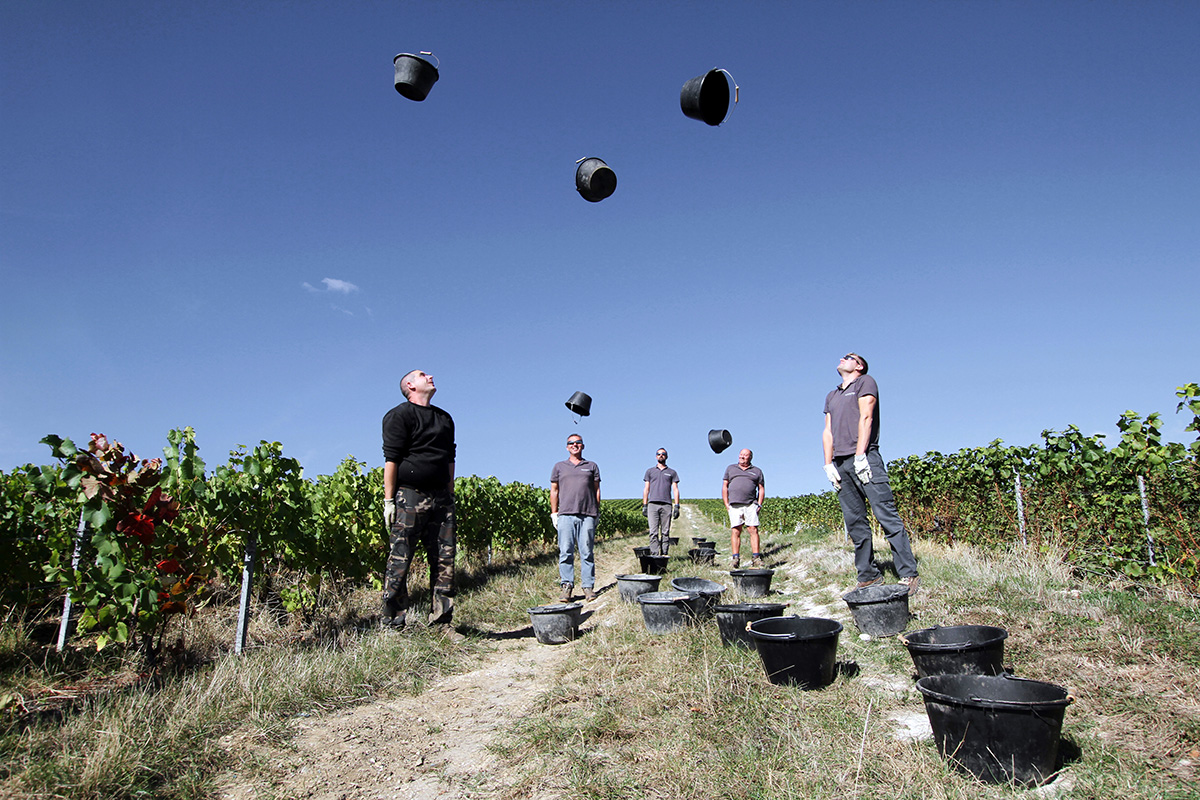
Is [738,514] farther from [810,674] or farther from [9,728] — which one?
[9,728]

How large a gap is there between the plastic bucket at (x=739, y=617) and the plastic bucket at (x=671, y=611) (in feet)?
2.11

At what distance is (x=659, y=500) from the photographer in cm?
884

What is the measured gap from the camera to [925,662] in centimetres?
276

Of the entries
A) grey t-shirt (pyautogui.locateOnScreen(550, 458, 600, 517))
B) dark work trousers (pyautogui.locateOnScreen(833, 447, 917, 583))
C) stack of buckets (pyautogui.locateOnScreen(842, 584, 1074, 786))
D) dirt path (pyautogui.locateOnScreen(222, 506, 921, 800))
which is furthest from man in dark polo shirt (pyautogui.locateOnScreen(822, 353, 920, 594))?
dirt path (pyautogui.locateOnScreen(222, 506, 921, 800))

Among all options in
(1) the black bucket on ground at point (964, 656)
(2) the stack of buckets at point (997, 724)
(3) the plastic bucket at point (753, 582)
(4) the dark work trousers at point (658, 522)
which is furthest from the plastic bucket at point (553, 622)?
(4) the dark work trousers at point (658, 522)

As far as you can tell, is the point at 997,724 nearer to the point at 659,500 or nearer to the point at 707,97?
the point at 707,97

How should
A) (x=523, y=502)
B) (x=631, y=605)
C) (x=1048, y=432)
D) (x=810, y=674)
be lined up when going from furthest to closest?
(x=523, y=502) → (x=1048, y=432) → (x=631, y=605) → (x=810, y=674)

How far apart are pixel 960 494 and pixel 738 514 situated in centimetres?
299

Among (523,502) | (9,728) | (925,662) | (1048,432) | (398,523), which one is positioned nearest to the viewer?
(9,728)

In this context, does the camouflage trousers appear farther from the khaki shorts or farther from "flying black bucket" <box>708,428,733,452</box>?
"flying black bucket" <box>708,428,733,452</box>

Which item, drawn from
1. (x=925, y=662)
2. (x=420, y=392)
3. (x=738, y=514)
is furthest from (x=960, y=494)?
(x=420, y=392)

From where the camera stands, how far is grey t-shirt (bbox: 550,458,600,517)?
20.6 ft

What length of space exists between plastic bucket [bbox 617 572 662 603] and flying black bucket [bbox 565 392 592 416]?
129 inches

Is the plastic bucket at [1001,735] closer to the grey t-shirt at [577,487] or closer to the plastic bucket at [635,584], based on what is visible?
the plastic bucket at [635,584]
